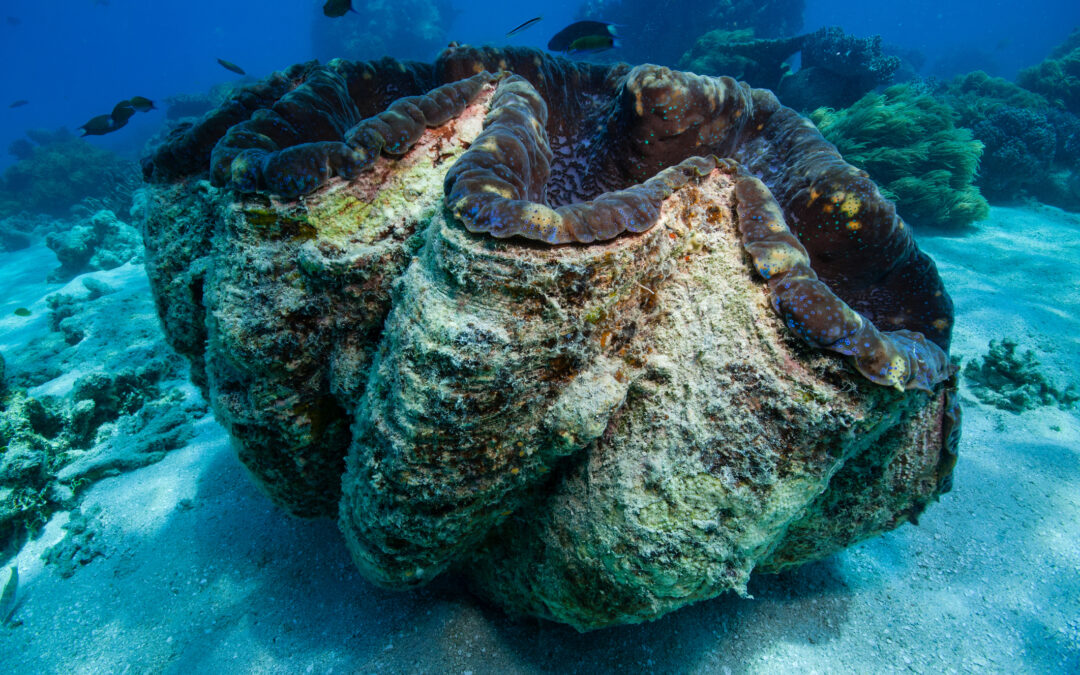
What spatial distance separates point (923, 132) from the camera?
30.6ft

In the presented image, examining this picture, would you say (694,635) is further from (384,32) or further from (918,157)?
(384,32)

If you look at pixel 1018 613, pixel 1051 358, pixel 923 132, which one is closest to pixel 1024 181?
pixel 923 132

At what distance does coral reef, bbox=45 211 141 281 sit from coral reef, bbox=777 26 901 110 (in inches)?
726

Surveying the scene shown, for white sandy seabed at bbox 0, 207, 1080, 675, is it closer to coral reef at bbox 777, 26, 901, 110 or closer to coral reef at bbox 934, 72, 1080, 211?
Result: coral reef at bbox 934, 72, 1080, 211

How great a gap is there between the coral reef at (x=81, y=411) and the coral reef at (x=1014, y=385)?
8.90m

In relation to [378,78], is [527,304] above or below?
below

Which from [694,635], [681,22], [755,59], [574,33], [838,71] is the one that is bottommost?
[694,635]

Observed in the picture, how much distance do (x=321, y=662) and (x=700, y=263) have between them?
324cm

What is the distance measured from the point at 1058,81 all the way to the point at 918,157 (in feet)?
40.6

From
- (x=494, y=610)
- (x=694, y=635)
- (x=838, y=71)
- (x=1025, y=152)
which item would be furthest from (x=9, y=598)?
(x=1025, y=152)

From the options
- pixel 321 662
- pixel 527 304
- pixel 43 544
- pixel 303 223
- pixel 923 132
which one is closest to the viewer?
pixel 527 304

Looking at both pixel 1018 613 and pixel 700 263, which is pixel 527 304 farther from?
pixel 1018 613

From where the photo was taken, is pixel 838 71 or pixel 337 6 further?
pixel 838 71

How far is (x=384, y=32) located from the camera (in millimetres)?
34094
